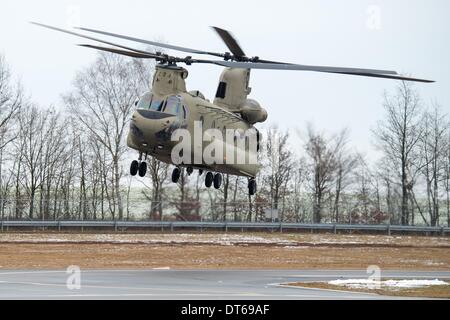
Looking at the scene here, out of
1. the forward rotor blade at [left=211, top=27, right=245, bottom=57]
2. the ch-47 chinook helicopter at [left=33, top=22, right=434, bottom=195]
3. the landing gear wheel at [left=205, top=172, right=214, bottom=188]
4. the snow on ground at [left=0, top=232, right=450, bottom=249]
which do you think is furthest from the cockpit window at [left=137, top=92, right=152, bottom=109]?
the snow on ground at [left=0, top=232, right=450, bottom=249]

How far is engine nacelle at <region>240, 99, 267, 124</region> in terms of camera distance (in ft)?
156

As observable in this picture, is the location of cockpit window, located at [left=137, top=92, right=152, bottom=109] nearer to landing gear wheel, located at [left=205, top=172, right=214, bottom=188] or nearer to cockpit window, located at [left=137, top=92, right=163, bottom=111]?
cockpit window, located at [left=137, top=92, right=163, bottom=111]

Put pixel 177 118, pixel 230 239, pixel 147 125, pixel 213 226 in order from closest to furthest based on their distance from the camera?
pixel 147 125, pixel 177 118, pixel 230 239, pixel 213 226

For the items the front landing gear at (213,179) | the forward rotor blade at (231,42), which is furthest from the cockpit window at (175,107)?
the forward rotor blade at (231,42)

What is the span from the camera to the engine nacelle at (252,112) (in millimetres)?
47531

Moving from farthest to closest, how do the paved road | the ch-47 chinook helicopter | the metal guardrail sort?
1. the metal guardrail
2. the ch-47 chinook helicopter
3. the paved road

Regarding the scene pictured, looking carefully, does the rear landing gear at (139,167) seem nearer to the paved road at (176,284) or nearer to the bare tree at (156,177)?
the paved road at (176,284)

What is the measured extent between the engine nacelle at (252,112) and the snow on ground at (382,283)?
8.43 m

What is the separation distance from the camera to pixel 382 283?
138 ft

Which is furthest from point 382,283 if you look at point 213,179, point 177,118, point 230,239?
point 230,239

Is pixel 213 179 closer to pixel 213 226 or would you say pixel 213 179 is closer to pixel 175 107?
pixel 175 107

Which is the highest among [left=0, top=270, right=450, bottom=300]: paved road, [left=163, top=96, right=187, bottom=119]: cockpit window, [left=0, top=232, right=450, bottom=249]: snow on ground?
[left=163, top=96, right=187, bottom=119]: cockpit window

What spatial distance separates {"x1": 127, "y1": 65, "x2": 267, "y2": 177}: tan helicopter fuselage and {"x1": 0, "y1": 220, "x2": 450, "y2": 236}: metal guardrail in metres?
25.2

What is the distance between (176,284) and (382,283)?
26.3 feet
